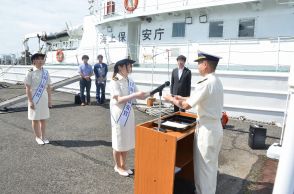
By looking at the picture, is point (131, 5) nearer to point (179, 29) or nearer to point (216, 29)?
point (179, 29)

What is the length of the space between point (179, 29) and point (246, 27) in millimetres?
2841

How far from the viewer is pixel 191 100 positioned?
3264 millimetres

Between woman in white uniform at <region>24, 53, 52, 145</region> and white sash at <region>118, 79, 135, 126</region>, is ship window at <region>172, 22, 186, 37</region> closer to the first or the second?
woman in white uniform at <region>24, 53, 52, 145</region>

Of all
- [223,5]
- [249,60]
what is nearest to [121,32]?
[223,5]

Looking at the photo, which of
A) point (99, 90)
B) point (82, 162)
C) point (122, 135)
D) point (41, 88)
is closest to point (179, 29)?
point (99, 90)

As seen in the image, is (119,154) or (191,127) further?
(119,154)

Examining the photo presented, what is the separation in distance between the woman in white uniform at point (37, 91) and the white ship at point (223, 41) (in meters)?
5.09

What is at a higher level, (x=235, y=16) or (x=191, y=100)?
(x=235, y=16)

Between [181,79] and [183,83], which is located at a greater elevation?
[181,79]

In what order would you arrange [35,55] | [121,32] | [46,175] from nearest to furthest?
1. [46,175]
2. [35,55]
3. [121,32]

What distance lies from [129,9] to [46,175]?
10192 millimetres

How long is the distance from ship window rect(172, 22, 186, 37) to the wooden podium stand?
325 inches

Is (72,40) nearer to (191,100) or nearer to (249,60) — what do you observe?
(249,60)

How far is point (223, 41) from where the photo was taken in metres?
9.73
